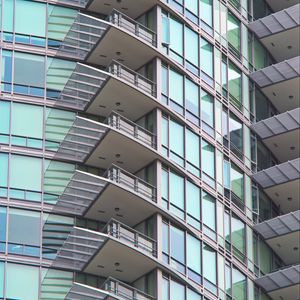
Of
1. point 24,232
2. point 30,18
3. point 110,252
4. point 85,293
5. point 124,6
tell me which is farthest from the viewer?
point 124,6

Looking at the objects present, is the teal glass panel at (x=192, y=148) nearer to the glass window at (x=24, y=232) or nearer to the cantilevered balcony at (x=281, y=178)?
the cantilevered balcony at (x=281, y=178)

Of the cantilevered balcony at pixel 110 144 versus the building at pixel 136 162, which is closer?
the building at pixel 136 162

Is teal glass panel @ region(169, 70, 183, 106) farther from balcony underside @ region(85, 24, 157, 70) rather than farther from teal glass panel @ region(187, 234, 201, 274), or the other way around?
teal glass panel @ region(187, 234, 201, 274)

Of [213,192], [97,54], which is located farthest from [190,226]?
[97,54]

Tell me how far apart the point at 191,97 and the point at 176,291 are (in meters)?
8.89

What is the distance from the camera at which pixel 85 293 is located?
2480 inches

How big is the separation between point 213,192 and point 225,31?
27.7ft

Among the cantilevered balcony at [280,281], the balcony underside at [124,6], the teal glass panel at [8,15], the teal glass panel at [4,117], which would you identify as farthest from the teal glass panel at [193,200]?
the teal glass panel at [8,15]

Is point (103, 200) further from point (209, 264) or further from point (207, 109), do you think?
point (207, 109)

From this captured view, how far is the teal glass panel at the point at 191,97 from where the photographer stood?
69062mm

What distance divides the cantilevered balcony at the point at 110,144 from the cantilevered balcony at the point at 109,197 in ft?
3.19

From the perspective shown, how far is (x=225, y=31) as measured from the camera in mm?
73750

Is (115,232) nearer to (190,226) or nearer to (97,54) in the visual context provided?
(190,226)

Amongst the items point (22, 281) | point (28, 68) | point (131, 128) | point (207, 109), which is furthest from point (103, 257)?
point (207, 109)
